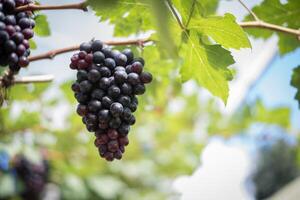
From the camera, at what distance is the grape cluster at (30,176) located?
106 inches

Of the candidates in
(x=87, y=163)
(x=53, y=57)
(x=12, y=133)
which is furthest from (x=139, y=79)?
(x=87, y=163)

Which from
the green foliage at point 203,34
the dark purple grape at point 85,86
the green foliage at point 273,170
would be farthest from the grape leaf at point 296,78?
the green foliage at point 273,170

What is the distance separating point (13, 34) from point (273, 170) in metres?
6.56

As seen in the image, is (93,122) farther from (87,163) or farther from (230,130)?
(230,130)

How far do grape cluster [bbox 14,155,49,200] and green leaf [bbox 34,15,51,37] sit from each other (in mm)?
1675

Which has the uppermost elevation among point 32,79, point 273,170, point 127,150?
point 32,79

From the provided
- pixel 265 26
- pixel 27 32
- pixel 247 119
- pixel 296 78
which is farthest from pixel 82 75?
pixel 247 119

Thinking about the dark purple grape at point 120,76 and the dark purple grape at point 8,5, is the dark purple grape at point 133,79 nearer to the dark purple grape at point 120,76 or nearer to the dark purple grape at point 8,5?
the dark purple grape at point 120,76

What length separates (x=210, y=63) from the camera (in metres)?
1.00

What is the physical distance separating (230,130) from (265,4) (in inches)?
106

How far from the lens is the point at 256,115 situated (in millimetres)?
3791

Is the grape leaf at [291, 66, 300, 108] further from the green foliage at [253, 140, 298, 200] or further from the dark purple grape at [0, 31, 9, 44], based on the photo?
the green foliage at [253, 140, 298, 200]

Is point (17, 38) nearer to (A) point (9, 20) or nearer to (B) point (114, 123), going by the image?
(A) point (9, 20)

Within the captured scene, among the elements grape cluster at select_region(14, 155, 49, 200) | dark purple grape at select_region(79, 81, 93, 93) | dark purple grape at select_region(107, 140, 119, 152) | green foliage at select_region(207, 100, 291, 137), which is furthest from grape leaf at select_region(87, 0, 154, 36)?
green foliage at select_region(207, 100, 291, 137)
